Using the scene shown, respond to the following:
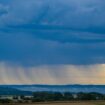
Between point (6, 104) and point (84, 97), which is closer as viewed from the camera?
point (6, 104)

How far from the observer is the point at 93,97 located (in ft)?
549

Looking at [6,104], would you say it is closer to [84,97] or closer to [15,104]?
[15,104]

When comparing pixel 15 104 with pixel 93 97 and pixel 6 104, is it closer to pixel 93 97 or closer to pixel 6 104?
pixel 6 104

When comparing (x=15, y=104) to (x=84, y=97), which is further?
(x=84, y=97)

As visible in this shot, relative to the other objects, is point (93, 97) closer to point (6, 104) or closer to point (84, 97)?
point (84, 97)

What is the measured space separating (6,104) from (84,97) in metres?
51.7

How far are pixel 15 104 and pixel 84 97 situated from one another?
166 ft

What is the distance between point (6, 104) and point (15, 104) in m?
3.30

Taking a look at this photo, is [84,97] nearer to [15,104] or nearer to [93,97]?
[93,97]

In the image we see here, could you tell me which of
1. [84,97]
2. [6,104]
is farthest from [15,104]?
[84,97]

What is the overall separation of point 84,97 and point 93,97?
412 centimetres

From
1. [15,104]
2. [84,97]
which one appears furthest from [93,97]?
[15,104]

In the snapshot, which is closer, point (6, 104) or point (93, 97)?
point (6, 104)

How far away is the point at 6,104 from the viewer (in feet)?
415
